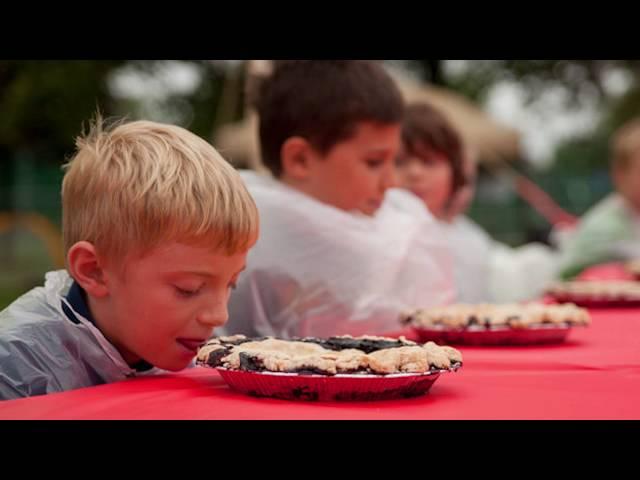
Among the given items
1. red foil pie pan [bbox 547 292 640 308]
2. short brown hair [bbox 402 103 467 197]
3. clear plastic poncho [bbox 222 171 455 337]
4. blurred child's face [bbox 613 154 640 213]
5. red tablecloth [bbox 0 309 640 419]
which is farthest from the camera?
blurred child's face [bbox 613 154 640 213]

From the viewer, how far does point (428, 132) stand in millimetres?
4047

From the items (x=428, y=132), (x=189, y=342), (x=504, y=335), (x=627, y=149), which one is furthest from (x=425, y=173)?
(x=189, y=342)

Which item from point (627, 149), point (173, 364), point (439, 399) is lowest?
point (439, 399)

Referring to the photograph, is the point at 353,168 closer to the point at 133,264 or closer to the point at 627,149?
the point at 133,264

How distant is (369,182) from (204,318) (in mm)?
1141

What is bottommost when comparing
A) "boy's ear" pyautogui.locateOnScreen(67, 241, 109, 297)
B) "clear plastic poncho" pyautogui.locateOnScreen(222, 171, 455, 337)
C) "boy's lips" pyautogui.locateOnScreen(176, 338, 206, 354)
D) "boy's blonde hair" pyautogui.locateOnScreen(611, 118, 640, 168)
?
"boy's lips" pyautogui.locateOnScreen(176, 338, 206, 354)

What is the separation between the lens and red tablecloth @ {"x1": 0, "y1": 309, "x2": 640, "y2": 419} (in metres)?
1.01

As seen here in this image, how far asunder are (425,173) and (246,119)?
437cm

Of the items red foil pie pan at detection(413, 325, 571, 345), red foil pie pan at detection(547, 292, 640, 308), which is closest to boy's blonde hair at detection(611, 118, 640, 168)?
red foil pie pan at detection(547, 292, 640, 308)

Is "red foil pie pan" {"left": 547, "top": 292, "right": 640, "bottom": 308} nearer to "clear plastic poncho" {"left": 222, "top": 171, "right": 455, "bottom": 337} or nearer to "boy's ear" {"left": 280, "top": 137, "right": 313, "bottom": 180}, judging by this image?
"clear plastic poncho" {"left": 222, "top": 171, "right": 455, "bottom": 337}

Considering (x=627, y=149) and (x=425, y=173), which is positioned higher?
(x=627, y=149)

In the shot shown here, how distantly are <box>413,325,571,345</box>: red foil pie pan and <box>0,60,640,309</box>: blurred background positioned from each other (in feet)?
1.73
